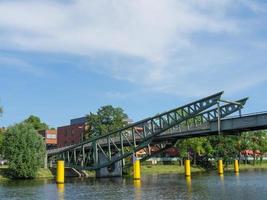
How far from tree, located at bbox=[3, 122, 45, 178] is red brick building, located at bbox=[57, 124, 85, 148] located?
Answer: 72910 millimetres

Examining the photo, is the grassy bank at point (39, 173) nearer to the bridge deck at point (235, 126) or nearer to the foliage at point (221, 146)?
the bridge deck at point (235, 126)

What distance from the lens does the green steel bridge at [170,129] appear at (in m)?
70.3

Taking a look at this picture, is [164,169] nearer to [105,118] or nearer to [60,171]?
[105,118]

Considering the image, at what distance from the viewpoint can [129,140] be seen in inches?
3821

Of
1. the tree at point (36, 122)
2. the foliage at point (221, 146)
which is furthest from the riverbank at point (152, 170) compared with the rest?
the tree at point (36, 122)

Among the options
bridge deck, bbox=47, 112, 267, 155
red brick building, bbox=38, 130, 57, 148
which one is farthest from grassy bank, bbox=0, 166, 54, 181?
red brick building, bbox=38, 130, 57, 148

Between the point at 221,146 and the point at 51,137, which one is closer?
the point at 221,146

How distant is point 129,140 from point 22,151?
2277 cm

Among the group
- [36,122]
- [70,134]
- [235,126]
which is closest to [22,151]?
[235,126]

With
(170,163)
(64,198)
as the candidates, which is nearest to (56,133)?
(170,163)

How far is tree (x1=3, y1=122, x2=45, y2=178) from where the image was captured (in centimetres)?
8888

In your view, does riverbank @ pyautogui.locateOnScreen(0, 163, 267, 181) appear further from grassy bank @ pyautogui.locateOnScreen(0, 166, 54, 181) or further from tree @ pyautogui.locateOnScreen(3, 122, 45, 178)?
tree @ pyautogui.locateOnScreen(3, 122, 45, 178)

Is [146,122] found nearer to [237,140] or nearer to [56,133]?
[237,140]

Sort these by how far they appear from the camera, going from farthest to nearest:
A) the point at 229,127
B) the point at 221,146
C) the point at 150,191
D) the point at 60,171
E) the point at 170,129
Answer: the point at 221,146 → the point at 170,129 → the point at 60,171 → the point at 229,127 → the point at 150,191
